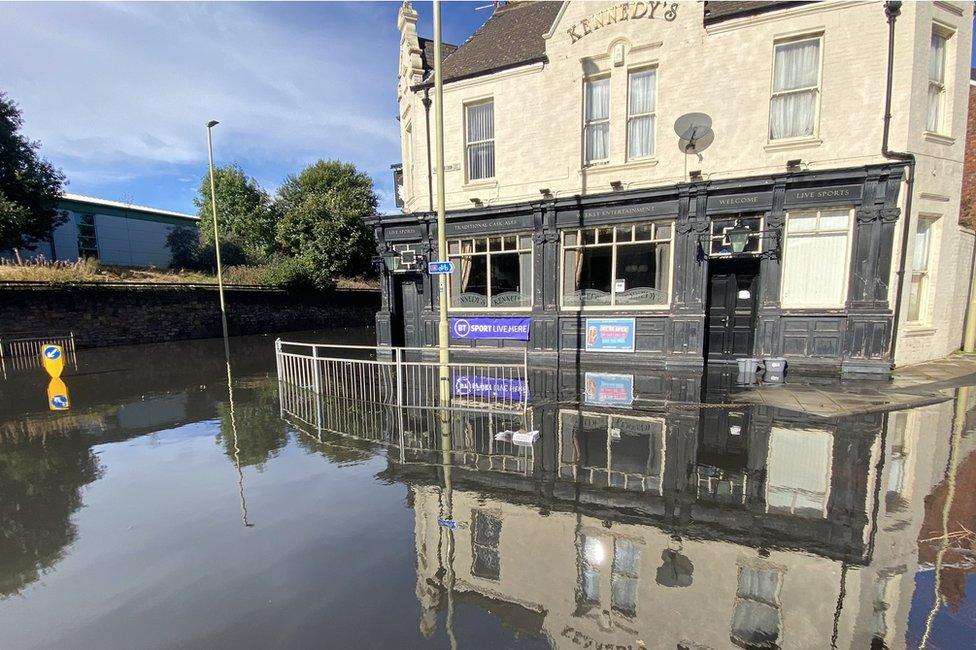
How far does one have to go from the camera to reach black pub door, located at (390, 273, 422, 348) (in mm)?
13727

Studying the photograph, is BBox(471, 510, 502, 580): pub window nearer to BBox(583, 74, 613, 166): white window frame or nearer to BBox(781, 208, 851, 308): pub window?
BBox(781, 208, 851, 308): pub window

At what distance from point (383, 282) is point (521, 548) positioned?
36.7ft

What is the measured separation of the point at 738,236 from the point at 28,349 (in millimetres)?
24177

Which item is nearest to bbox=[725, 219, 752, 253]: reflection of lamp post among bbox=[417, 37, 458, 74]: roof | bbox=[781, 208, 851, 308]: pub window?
bbox=[781, 208, 851, 308]: pub window

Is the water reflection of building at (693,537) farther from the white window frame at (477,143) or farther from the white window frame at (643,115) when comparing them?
the white window frame at (477,143)

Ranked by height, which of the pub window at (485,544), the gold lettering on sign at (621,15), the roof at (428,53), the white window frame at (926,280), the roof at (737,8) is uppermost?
the roof at (428,53)

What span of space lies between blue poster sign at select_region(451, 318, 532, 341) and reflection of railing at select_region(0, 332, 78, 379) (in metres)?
12.9

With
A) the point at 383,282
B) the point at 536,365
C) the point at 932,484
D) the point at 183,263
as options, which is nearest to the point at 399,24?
the point at 383,282

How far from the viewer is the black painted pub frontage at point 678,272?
9.53 meters

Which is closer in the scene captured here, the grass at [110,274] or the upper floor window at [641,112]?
the upper floor window at [641,112]

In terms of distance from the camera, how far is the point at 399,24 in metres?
14.7

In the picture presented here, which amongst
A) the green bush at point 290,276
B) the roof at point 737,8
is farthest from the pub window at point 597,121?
the green bush at point 290,276

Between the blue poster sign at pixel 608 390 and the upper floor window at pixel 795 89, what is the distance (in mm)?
6826

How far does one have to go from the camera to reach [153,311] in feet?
Answer: 67.4
